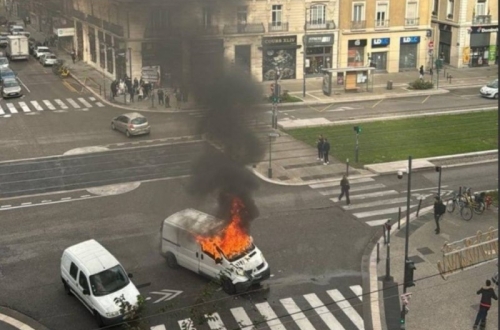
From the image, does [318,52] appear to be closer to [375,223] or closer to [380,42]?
[380,42]

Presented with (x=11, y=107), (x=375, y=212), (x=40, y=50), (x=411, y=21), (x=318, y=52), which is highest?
(x=411, y=21)

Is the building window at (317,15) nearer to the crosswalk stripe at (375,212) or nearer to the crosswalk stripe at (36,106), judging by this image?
the crosswalk stripe at (36,106)

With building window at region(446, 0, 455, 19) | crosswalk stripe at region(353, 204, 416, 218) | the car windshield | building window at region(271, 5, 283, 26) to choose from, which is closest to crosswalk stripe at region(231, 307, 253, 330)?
the car windshield

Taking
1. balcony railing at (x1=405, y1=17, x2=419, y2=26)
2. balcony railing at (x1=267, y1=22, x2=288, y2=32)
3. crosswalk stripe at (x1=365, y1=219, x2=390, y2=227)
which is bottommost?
crosswalk stripe at (x1=365, y1=219, x2=390, y2=227)

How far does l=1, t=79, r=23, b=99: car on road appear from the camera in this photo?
2117 inches

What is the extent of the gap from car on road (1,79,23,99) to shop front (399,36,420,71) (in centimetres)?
3449

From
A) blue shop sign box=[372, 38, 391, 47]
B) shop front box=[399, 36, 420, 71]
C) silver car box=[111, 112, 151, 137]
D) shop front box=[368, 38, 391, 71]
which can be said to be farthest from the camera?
shop front box=[399, 36, 420, 71]

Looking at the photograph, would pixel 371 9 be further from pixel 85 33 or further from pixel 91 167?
pixel 91 167

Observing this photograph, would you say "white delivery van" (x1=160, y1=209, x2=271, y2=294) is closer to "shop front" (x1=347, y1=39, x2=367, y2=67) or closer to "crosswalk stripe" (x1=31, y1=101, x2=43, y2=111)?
"crosswalk stripe" (x1=31, y1=101, x2=43, y2=111)

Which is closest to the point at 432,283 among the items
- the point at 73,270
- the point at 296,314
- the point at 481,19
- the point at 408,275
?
the point at 408,275

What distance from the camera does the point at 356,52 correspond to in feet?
207

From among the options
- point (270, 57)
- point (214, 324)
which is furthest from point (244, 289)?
point (270, 57)

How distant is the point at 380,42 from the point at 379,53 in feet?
4.20

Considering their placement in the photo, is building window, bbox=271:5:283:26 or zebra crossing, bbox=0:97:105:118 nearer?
zebra crossing, bbox=0:97:105:118
